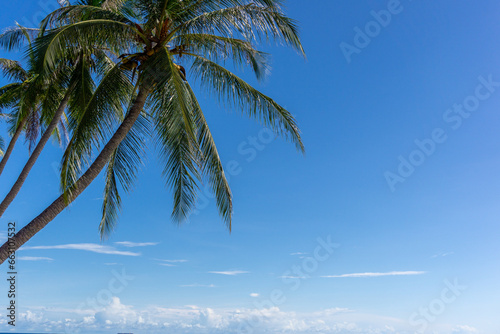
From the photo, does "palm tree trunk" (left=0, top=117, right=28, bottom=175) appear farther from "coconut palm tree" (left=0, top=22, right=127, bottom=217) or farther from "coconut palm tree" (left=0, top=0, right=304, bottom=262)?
"coconut palm tree" (left=0, top=0, right=304, bottom=262)

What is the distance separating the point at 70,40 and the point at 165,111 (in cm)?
202

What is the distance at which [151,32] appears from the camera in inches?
319

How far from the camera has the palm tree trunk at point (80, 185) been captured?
24.0 feet

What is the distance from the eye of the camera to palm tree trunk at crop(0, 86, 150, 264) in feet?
24.0

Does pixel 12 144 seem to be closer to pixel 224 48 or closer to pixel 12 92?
pixel 12 92

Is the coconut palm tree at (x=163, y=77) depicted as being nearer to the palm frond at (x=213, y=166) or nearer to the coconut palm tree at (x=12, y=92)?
the palm frond at (x=213, y=166)

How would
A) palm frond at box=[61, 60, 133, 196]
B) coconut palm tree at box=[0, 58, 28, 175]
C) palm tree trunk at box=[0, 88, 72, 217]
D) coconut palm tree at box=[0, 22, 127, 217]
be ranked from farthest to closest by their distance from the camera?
coconut palm tree at box=[0, 58, 28, 175] → palm tree trunk at box=[0, 88, 72, 217] → coconut palm tree at box=[0, 22, 127, 217] → palm frond at box=[61, 60, 133, 196]

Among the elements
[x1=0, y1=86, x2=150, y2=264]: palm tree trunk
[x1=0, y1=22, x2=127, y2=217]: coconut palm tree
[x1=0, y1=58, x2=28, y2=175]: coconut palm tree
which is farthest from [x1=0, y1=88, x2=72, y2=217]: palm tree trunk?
[x1=0, y1=86, x2=150, y2=264]: palm tree trunk

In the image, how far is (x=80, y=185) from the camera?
7.65m

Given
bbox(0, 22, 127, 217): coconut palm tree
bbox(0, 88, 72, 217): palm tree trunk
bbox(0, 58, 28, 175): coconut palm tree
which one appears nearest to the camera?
bbox(0, 22, 127, 217): coconut palm tree

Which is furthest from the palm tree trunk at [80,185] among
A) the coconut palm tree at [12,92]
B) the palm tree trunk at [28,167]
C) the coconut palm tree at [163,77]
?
the coconut palm tree at [12,92]

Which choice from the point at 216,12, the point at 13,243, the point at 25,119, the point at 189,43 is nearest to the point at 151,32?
the point at 189,43

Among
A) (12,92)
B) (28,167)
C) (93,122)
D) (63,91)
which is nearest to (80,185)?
(93,122)

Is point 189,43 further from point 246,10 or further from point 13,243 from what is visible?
point 13,243
